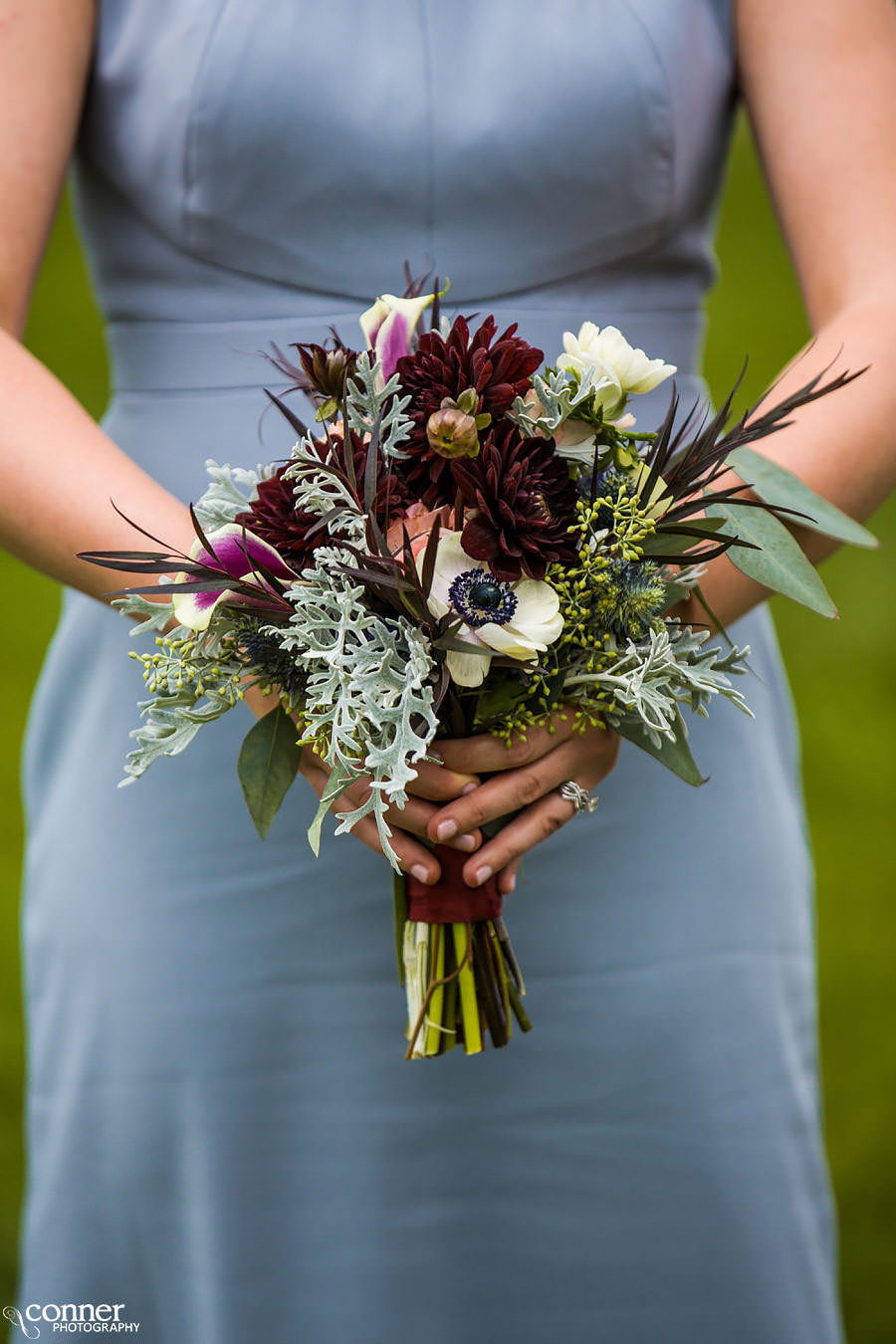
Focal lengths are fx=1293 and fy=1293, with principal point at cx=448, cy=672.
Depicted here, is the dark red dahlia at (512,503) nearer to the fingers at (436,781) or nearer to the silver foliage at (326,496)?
the silver foliage at (326,496)

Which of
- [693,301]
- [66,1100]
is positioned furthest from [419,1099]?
[693,301]

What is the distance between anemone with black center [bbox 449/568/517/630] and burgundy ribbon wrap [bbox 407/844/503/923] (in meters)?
0.25

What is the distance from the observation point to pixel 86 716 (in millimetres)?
1391

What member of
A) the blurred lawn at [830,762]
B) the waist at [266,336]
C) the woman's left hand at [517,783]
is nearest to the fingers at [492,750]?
the woman's left hand at [517,783]

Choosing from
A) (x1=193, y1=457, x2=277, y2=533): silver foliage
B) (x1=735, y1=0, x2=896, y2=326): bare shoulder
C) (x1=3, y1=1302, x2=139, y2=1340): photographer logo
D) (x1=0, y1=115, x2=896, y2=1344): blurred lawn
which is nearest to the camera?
(x1=193, y1=457, x2=277, y2=533): silver foliage

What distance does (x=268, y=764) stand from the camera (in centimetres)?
104

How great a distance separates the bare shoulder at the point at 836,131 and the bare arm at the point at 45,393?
0.67 m

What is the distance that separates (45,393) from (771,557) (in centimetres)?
64

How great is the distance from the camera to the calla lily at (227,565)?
906 mm

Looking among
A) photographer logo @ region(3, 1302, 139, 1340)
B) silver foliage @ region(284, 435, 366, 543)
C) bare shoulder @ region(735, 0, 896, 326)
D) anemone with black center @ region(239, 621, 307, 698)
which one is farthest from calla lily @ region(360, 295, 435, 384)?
photographer logo @ region(3, 1302, 139, 1340)

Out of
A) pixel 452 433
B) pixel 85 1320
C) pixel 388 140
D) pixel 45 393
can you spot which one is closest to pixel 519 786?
pixel 452 433

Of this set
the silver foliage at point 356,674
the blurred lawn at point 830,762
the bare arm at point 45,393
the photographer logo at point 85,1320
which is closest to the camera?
A: the silver foliage at point 356,674

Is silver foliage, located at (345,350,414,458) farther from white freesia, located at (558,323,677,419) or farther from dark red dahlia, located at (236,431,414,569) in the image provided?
white freesia, located at (558,323,677,419)

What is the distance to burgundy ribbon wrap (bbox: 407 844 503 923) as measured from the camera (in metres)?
1.09
